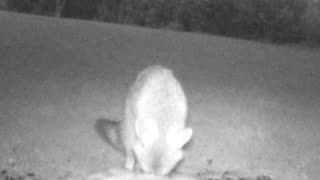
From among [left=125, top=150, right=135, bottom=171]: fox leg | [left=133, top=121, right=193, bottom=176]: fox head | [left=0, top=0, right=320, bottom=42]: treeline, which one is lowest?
[left=125, top=150, right=135, bottom=171]: fox leg

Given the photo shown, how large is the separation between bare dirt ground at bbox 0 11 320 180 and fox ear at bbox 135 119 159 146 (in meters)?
0.91

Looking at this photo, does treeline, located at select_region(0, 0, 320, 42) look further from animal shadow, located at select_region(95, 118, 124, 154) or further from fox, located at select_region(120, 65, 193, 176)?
fox, located at select_region(120, 65, 193, 176)

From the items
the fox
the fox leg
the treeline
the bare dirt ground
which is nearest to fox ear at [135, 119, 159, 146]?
the fox

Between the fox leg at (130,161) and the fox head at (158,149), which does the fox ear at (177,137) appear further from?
the fox leg at (130,161)

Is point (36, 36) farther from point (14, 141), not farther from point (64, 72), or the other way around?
point (14, 141)

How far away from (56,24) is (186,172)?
4286 mm

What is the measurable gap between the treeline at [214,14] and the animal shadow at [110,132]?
3.57m

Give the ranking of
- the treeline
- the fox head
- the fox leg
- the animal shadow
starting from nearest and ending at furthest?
the fox head
the fox leg
the animal shadow
the treeline

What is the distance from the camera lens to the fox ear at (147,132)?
3.17 m

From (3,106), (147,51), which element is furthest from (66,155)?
(147,51)

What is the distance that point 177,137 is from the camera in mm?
3258

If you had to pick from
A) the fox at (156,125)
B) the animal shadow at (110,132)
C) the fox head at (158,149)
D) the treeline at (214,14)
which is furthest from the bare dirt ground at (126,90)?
the fox head at (158,149)

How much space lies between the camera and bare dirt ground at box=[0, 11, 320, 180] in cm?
427

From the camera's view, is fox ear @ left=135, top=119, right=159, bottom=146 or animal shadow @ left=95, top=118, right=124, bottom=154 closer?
fox ear @ left=135, top=119, right=159, bottom=146
